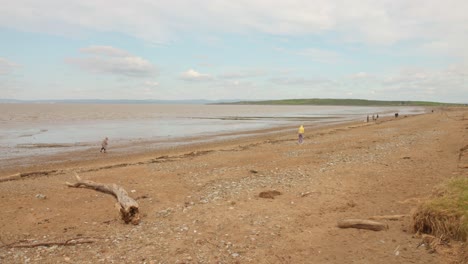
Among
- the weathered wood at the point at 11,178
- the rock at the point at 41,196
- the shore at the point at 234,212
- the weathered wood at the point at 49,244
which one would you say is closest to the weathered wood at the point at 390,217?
the shore at the point at 234,212

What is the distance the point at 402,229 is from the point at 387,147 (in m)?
15.6

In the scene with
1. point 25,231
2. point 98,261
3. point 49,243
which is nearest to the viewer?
point 98,261

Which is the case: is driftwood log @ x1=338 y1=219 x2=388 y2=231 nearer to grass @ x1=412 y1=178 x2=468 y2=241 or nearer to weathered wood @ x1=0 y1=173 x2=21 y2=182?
grass @ x1=412 y1=178 x2=468 y2=241

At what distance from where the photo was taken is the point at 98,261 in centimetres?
752

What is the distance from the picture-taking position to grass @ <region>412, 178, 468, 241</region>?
7.45m

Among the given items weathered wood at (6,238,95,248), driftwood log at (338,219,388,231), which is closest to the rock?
weathered wood at (6,238,95,248)

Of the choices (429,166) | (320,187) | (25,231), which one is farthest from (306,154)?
(25,231)

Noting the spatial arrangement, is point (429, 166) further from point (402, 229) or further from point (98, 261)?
point (98, 261)

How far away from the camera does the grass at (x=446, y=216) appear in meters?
7.45

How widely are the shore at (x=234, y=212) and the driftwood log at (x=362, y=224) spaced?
0.68 ft

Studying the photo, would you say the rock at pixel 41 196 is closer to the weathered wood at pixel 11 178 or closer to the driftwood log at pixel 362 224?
the weathered wood at pixel 11 178

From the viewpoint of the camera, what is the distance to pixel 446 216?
775 cm

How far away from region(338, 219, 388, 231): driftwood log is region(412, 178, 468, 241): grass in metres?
Result: 0.79

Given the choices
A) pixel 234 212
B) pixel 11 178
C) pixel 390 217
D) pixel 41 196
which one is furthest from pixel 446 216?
pixel 11 178
